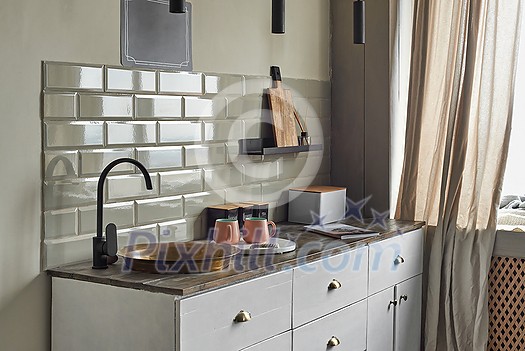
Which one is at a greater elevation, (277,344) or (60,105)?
(60,105)

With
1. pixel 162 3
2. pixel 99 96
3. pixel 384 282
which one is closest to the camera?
pixel 99 96

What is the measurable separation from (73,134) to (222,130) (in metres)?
0.83

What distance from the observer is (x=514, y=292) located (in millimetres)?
3740

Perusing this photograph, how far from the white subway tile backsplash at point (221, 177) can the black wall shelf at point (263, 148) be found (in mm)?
105

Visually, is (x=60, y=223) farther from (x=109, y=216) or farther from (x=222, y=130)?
(x=222, y=130)

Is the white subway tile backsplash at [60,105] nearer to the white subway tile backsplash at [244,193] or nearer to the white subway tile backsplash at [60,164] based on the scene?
the white subway tile backsplash at [60,164]

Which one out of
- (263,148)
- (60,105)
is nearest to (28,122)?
(60,105)

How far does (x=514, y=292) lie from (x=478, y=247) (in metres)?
0.28

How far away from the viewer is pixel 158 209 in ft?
9.93

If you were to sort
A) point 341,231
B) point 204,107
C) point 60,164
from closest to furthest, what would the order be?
1. point 60,164
2. point 204,107
3. point 341,231

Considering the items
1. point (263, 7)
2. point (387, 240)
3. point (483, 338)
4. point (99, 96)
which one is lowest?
point (483, 338)

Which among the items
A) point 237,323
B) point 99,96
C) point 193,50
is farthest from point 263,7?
point 237,323

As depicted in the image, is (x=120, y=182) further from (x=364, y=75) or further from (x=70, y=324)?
(x=364, y=75)

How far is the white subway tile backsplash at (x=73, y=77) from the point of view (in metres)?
2.57
